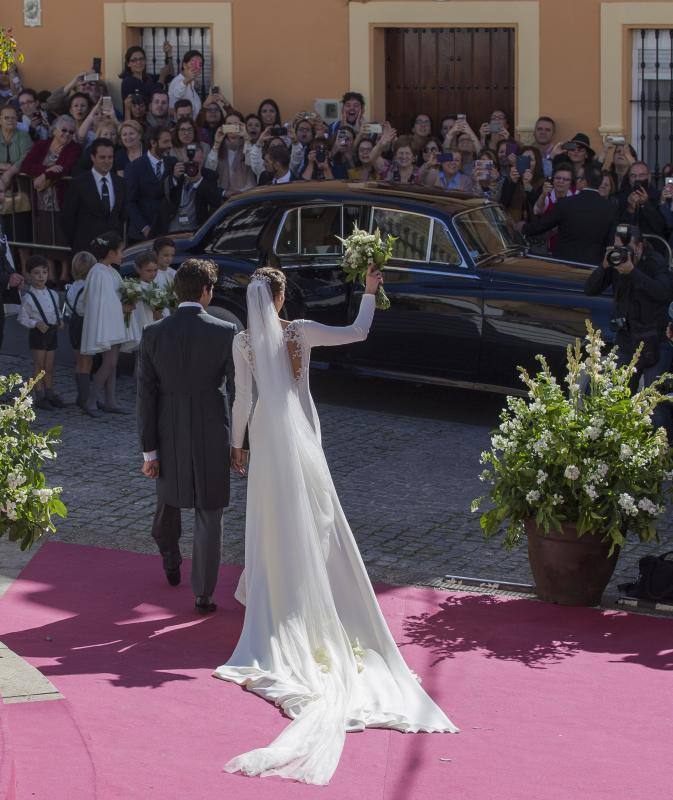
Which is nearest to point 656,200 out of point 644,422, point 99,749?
point 644,422

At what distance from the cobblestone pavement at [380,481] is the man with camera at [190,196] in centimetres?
237

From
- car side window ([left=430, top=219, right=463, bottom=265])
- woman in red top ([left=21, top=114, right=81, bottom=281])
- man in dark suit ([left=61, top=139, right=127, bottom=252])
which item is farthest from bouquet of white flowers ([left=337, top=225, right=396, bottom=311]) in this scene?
woman in red top ([left=21, top=114, right=81, bottom=281])

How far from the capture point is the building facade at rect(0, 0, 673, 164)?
1720cm

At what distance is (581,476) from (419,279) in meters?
4.53

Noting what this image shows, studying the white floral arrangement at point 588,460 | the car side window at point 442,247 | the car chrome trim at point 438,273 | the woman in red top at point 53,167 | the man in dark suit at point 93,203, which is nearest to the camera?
the white floral arrangement at point 588,460

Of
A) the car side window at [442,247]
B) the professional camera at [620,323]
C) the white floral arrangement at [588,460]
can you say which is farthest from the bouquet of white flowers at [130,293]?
the white floral arrangement at [588,460]

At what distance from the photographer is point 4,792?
16.3 feet

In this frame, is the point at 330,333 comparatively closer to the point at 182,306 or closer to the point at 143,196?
the point at 182,306

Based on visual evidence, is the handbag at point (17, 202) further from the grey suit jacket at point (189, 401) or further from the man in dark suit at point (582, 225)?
the grey suit jacket at point (189, 401)

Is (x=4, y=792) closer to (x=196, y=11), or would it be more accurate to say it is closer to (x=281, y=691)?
(x=281, y=691)

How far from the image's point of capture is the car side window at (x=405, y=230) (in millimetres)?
11984

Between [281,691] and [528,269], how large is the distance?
620 centimetres

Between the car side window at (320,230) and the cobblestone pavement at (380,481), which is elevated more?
the car side window at (320,230)

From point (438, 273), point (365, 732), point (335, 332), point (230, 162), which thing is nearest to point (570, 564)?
point (335, 332)
